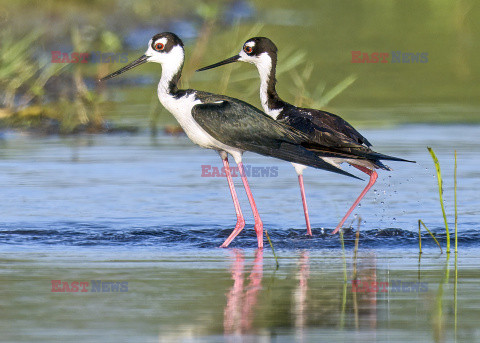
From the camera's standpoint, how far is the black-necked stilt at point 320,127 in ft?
29.9

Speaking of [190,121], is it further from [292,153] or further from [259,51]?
[259,51]

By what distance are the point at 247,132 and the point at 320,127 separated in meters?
0.79

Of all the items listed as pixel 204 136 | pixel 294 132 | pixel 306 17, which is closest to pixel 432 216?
pixel 294 132

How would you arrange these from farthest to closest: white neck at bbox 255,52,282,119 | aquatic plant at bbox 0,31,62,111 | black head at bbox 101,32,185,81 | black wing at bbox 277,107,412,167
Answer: aquatic plant at bbox 0,31,62,111, white neck at bbox 255,52,282,119, black head at bbox 101,32,185,81, black wing at bbox 277,107,412,167

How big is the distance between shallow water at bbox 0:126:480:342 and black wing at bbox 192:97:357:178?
2.04ft

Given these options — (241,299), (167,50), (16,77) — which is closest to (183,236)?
(167,50)

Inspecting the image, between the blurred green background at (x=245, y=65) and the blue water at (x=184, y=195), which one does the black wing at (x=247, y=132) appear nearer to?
the blue water at (x=184, y=195)

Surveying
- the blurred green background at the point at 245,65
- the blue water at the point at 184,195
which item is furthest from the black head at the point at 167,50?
the blurred green background at the point at 245,65

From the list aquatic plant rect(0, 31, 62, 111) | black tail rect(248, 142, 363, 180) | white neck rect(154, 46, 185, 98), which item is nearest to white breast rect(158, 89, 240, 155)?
white neck rect(154, 46, 185, 98)

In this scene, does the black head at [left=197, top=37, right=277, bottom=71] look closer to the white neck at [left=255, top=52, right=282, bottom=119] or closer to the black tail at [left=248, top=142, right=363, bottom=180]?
the white neck at [left=255, top=52, right=282, bottom=119]

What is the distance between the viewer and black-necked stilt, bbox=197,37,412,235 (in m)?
9.11

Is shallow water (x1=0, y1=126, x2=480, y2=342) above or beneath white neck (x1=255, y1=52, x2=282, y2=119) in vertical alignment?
beneath

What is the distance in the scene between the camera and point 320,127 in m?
9.33

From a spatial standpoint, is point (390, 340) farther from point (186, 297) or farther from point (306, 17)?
point (306, 17)
